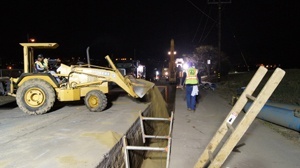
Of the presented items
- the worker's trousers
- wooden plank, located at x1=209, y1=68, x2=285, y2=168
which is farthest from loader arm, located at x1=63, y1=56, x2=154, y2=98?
wooden plank, located at x1=209, y1=68, x2=285, y2=168

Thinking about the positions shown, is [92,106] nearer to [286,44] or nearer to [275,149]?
[275,149]

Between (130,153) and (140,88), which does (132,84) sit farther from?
(130,153)

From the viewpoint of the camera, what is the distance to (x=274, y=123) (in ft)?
27.7

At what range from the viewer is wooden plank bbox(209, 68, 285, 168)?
3186 mm

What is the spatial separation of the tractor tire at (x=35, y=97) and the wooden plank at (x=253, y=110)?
6485mm

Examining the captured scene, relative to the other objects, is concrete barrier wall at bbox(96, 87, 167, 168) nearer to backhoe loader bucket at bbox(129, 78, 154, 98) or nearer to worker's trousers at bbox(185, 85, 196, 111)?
backhoe loader bucket at bbox(129, 78, 154, 98)

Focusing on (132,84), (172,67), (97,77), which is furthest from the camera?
(172,67)

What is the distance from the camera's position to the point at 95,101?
9125mm

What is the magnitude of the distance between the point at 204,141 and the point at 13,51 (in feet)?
148

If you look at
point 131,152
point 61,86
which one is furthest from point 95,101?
point 131,152

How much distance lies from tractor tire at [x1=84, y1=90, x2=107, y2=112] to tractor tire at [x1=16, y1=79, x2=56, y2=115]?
1096mm

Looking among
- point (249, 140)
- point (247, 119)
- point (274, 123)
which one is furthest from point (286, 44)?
point (247, 119)

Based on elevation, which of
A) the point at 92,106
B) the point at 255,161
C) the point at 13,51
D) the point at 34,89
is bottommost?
the point at 255,161

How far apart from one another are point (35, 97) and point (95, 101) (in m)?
1.92
